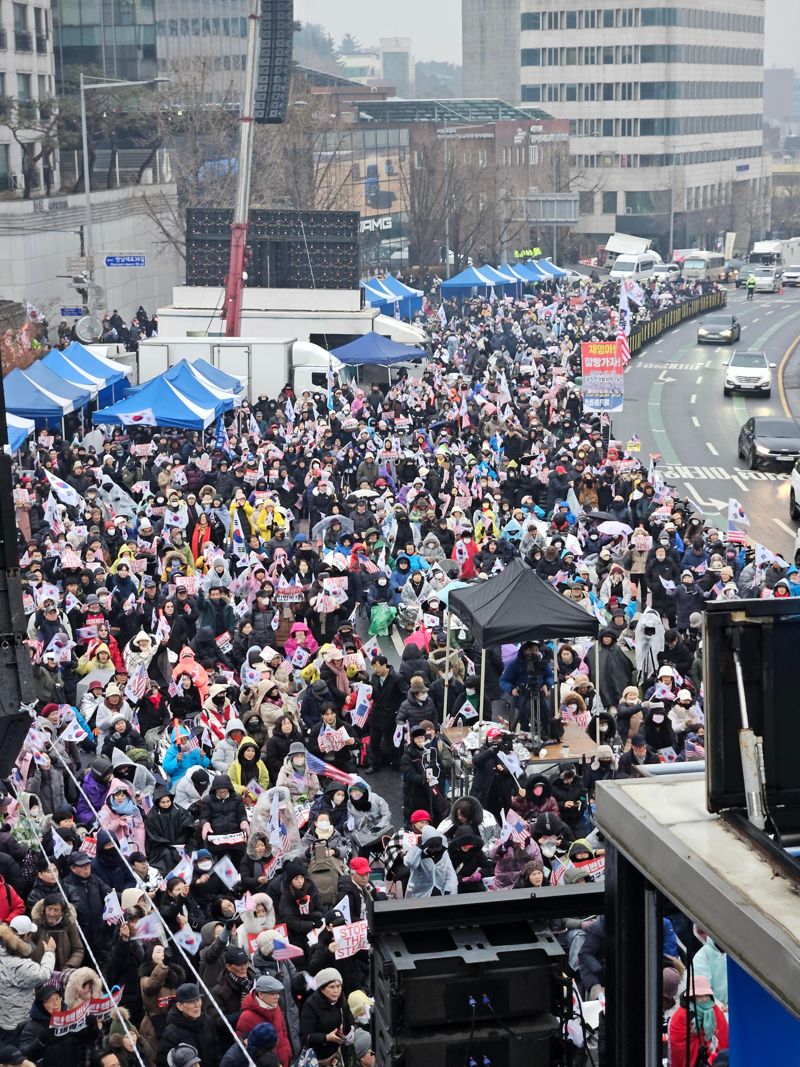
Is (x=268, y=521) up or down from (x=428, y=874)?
down

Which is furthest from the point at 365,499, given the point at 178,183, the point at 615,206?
the point at 615,206

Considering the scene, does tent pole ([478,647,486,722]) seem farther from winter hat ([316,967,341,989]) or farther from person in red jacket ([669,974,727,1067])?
person in red jacket ([669,974,727,1067])

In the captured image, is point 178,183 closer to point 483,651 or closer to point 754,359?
point 754,359

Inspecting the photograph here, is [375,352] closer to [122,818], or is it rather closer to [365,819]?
[365,819]

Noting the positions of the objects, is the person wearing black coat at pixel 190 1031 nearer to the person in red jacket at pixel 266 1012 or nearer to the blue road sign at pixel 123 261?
the person in red jacket at pixel 266 1012

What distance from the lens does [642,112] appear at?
129 meters

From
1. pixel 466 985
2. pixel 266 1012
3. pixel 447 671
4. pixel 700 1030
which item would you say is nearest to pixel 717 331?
pixel 447 671

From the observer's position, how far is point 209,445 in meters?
28.9

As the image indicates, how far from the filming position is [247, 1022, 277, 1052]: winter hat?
339 inches

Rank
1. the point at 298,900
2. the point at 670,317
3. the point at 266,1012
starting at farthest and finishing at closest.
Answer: the point at 670,317
the point at 298,900
the point at 266,1012

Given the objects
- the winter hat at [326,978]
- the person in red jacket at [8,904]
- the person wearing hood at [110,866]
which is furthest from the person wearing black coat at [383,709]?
the winter hat at [326,978]

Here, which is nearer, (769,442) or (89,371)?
(89,371)

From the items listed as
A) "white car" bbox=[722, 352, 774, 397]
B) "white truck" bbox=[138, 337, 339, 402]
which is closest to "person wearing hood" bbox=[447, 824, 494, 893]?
"white truck" bbox=[138, 337, 339, 402]

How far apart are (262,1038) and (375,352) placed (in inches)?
1185
